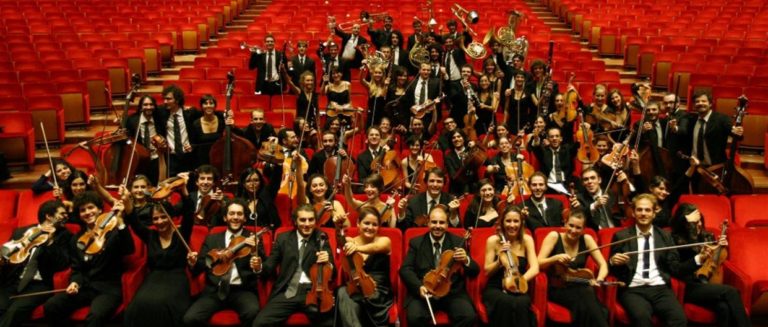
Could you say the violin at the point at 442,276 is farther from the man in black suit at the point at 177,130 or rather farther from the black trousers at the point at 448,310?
the man in black suit at the point at 177,130

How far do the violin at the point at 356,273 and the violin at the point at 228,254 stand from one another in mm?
345

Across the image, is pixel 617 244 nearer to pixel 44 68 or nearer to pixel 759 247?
pixel 759 247

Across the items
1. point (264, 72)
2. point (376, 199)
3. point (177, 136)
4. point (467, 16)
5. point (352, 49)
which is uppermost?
point (467, 16)

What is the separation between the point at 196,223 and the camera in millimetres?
3240

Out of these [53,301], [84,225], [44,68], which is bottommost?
[53,301]

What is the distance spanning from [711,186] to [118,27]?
5401 mm

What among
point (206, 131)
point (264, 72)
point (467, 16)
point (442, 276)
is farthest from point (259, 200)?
point (467, 16)

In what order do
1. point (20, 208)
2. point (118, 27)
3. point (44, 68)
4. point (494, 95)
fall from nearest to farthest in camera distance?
point (20, 208), point (494, 95), point (44, 68), point (118, 27)

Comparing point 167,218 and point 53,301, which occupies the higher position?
point 167,218

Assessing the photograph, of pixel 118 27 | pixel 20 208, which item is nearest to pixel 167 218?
pixel 20 208

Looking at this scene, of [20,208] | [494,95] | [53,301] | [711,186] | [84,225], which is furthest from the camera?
[494,95]

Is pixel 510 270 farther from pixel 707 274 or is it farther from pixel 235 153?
pixel 235 153

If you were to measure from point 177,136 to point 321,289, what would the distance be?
4.98 ft

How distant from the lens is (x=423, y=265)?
2.82 m
